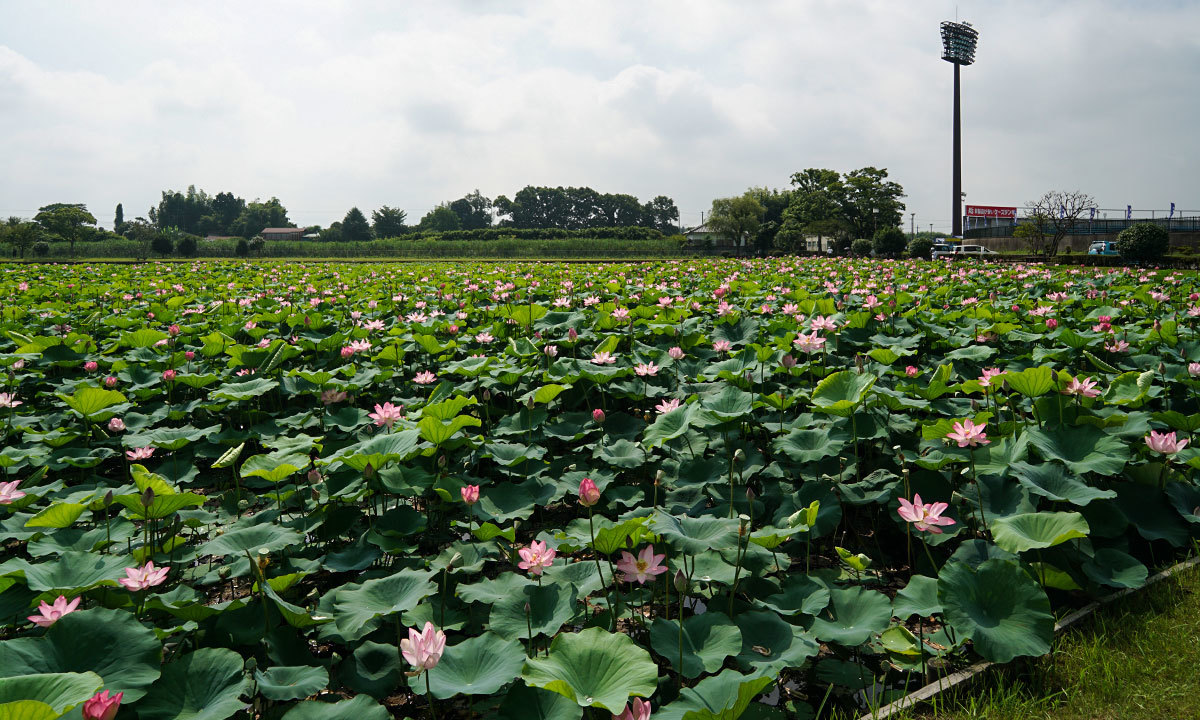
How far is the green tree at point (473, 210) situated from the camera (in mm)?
85875

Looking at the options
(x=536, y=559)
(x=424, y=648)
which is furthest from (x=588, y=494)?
(x=424, y=648)

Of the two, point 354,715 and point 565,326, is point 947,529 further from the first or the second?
point 565,326

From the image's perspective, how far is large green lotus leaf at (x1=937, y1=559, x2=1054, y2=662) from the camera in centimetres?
151

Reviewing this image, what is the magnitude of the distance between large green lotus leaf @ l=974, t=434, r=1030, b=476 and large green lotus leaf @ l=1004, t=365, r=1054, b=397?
30 centimetres

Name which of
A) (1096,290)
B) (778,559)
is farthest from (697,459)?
(1096,290)

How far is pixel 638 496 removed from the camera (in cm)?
224

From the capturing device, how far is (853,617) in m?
1.68

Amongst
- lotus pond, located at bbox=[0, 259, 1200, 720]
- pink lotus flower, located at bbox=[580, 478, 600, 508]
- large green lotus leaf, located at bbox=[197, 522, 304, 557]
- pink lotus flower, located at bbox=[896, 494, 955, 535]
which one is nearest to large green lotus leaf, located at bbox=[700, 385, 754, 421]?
lotus pond, located at bbox=[0, 259, 1200, 720]

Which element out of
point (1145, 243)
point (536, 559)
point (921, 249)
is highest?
point (921, 249)

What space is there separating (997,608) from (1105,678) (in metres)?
0.31

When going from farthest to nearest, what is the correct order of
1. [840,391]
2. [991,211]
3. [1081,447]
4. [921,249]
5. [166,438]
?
[991,211]
[921,249]
[166,438]
[840,391]
[1081,447]

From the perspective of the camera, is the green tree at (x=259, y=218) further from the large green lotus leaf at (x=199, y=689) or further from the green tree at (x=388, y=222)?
the large green lotus leaf at (x=199, y=689)

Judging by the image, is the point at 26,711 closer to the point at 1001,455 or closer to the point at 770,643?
the point at 770,643

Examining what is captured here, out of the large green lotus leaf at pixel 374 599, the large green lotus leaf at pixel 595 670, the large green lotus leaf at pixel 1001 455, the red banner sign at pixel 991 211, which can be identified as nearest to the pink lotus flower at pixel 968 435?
the large green lotus leaf at pixel 1001 455
